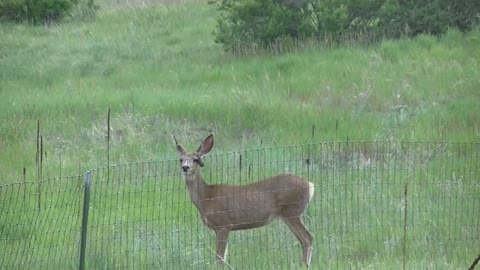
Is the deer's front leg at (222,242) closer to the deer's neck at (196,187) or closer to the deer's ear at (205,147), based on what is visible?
the deer's neck at (196,187)

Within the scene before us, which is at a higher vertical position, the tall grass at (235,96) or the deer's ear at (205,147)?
the tall grass at (235,96)

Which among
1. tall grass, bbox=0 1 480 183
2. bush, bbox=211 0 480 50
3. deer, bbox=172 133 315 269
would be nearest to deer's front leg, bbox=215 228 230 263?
deer, bbox=172 133 315 269

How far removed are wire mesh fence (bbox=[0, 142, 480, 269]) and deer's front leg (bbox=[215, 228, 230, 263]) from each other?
0.11 metres

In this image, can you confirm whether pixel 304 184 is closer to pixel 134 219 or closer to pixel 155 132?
pixel 134 219

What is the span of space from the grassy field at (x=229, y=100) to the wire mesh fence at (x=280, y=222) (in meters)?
0.10

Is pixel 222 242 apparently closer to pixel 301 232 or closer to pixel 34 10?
pixel 301 232

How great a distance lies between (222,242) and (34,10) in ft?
67.1

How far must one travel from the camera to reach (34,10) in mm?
29281

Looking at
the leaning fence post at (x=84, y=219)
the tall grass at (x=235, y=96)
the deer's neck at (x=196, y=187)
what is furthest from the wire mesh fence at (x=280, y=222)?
the tall grass at (x=235, y=96)

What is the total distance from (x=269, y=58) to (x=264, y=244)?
32.5 ft

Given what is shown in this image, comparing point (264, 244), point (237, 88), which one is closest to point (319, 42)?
point (237, 88)

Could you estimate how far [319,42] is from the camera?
2075 centimetres

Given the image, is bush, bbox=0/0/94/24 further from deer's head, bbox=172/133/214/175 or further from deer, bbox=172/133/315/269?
deer, bbox=172/133/315/269

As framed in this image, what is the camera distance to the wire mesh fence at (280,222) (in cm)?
985
